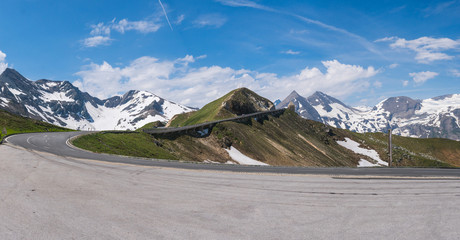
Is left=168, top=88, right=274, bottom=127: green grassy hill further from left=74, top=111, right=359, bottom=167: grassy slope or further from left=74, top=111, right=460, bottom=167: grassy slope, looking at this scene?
left=74, top=111, right=359, bottom=167: grassy slope

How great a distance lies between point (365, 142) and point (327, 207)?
181 meters

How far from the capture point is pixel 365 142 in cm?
16712

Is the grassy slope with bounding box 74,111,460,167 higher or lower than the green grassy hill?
lower

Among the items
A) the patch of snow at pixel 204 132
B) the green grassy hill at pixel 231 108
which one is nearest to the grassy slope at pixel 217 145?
the patch of snow at pixel 204 132

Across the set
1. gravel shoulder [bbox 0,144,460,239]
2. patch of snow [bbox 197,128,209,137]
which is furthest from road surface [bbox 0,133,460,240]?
patch of snow [bbox 197,128,209,137]

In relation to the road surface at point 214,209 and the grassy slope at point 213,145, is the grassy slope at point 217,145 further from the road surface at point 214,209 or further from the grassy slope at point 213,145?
the road surface at point 214,209

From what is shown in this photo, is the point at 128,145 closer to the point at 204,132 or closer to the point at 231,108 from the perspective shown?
Result: the point at 204,132

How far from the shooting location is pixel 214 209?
7855 mm

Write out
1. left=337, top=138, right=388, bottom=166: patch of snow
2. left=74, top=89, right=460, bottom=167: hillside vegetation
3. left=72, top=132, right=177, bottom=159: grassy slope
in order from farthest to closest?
left=337, top=138, right=388, bottom=166: patch of snow → left=74, top=89, right=460, bottom=167: hillside vegetation → left=72, top=132, right=177, bottom=159: grassy slope

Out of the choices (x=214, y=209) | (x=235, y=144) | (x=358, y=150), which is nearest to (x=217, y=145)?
(x=235, y=144)

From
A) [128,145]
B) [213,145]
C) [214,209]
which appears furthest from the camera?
[213,145]

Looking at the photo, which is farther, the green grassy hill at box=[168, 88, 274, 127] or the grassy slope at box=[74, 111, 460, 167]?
the green grassy hill at box=[168, 88, 274, 127]

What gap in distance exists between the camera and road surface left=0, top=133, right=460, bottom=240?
247 inches

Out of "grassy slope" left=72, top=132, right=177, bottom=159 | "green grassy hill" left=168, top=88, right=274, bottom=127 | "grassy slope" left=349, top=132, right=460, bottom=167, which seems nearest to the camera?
"grassy slope" left=72, top=132, right=177, bottom=159
